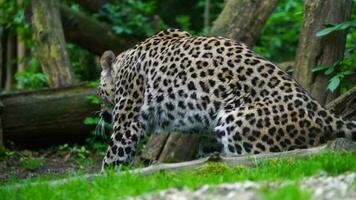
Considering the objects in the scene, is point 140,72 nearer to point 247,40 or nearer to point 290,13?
point 247,40

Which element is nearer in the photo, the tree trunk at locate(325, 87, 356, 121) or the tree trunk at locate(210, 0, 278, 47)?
the tree trunk at locate(325, 87, 356, 121)

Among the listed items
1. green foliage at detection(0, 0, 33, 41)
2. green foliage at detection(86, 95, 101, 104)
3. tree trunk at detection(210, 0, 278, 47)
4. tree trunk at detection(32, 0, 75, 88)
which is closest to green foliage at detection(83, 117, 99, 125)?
green foliage at detection(86, 95, 101, 104)

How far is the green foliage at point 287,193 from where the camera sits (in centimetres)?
494

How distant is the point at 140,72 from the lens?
9.54 meters

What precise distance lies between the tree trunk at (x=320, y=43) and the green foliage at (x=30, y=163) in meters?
4.04

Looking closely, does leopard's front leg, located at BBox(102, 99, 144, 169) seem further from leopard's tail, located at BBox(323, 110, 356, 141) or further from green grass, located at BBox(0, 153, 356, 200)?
leopard's tail, located at BBox(323, 110, 356, 141)

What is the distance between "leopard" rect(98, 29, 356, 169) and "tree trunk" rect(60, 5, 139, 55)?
14.3 ft

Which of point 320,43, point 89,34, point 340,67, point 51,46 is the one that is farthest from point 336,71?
point 89,34

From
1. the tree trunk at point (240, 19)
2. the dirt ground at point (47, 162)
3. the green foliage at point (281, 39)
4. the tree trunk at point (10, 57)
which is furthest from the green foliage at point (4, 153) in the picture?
the green foliage at point (281, 39)

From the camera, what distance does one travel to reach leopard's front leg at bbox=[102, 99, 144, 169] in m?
9.12

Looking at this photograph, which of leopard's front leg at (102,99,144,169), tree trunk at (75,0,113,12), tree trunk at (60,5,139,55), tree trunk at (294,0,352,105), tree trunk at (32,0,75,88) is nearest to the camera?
leopard's front leg at (102,99,144,169)

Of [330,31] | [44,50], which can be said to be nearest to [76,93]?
[44,50]

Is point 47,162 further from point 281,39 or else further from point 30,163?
point 281,39

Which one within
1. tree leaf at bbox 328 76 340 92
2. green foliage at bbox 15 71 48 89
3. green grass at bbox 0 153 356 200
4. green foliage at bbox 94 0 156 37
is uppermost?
green foliage at bbox 94 0 156 37
